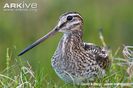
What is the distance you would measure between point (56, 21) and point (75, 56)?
3781 millimetres

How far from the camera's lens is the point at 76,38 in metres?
9.15

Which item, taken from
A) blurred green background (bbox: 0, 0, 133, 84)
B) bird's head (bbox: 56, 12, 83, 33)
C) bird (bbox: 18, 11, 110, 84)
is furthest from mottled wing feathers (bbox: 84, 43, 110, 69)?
blurred green background (bbox: 0, 0, 133, 84)

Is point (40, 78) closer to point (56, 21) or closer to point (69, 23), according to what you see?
point (69, 23)

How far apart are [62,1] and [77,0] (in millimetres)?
248

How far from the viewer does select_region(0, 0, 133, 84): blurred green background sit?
12344 mm

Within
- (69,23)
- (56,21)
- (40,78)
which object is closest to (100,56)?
(69,23)

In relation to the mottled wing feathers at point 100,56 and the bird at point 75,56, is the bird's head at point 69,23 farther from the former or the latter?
the mottled wing feathers at point 100,56

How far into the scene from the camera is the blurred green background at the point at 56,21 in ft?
40.5

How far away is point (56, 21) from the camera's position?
41.5ft

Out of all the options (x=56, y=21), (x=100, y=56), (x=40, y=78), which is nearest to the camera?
(x=40, y=78)

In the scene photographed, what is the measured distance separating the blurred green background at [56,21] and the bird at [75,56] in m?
2.97

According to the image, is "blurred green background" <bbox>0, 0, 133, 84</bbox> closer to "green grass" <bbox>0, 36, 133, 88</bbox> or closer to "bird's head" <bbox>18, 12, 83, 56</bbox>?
"bird's head" <bbox>18, 12, 83, 56</bbox>

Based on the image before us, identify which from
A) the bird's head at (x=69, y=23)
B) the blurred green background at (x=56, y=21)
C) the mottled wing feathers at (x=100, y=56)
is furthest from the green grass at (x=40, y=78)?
the blurred green background at (x=56, y=21)

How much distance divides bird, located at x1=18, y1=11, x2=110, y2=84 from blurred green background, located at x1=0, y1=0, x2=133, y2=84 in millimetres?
2968
